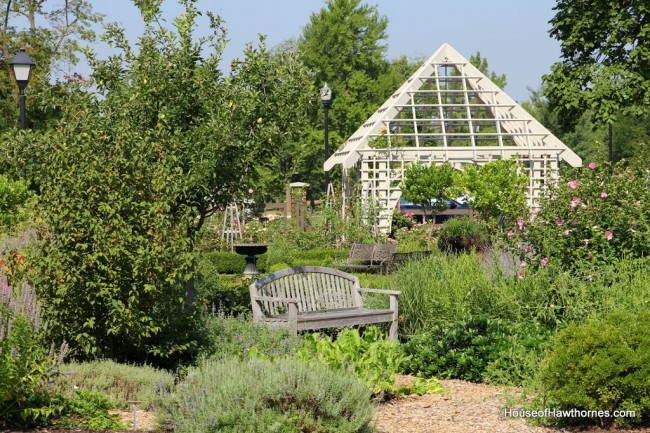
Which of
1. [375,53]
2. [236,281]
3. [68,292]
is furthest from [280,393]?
[375,53]

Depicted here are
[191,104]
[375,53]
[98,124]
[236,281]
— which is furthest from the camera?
[375,53]

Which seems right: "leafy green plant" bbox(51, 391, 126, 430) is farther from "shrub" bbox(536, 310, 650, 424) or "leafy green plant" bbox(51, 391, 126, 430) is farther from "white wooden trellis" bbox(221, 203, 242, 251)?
"white wooden trellis" bbox(221, 203, 242, 251)

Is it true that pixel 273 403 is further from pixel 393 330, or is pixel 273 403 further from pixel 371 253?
pixel 371 253

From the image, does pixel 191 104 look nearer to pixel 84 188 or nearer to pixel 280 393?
pixel 84 188

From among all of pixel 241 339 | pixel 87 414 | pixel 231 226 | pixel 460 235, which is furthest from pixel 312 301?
pixel 231 226

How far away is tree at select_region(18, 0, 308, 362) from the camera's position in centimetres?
750

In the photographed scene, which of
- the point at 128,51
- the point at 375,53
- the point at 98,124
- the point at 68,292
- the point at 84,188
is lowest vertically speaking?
the point at 68,292

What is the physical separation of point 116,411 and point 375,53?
3912cm

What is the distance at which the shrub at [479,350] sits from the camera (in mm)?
7965

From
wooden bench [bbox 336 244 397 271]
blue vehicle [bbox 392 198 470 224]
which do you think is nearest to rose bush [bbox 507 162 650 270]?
wooden bench [bbox 336 244 397 271]

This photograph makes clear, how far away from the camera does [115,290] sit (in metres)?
7.45

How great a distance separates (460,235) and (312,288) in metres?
10.7

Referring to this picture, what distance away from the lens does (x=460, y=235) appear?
2022 cm

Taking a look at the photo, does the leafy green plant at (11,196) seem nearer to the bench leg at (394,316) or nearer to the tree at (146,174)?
the tree at (146,174)
